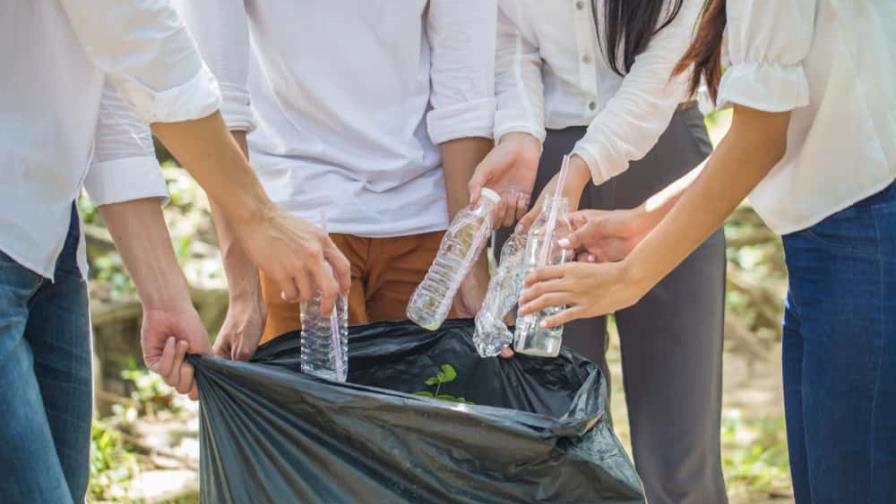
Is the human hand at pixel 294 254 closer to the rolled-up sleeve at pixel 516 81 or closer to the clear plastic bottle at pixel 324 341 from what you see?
the clear plastic bottle at pixel 324 341

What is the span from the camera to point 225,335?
2.27 metres

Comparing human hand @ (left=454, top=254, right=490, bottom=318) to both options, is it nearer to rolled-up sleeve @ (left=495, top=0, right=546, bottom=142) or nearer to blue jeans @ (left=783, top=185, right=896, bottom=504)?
rolled-up sleeve @ (left=495, top=0, right=546, bottom=142)

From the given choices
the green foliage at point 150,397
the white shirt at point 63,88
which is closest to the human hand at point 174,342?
the white shirt at point 63,88

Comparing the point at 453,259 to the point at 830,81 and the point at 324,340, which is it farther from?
the point at 830,81

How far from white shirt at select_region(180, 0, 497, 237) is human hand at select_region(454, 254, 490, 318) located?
12 centimetres

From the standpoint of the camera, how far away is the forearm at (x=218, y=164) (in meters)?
1.81

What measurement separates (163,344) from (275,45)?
0.62 m

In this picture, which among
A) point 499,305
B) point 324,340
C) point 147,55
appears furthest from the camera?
point 499,305

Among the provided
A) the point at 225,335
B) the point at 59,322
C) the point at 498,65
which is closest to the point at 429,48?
the point at 498,65

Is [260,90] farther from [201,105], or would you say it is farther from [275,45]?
[201,105]

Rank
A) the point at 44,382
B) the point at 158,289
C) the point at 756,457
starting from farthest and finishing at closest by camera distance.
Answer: the point at 756,457
the point at 158,289
the point at 44,382

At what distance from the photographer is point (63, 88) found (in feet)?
5.75

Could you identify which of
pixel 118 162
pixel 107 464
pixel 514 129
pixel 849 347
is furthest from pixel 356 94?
pixel 107 464

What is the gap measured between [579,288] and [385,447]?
0.42 metres
